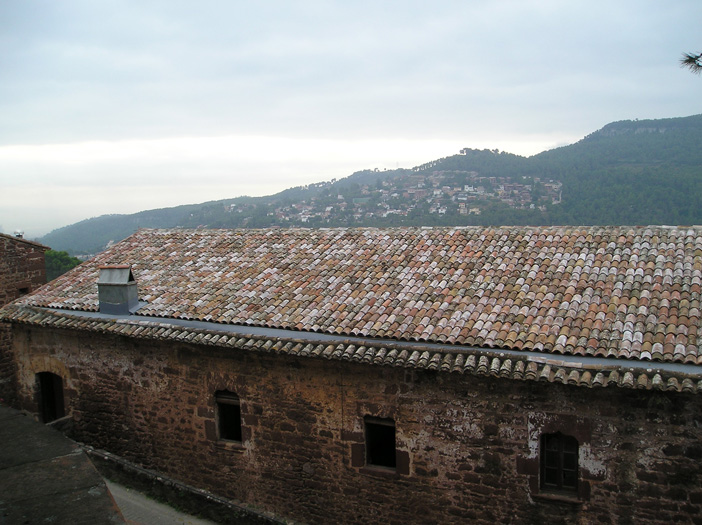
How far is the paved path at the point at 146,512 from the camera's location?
862 centimetres

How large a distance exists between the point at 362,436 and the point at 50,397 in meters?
8.37

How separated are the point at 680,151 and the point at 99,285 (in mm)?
58542

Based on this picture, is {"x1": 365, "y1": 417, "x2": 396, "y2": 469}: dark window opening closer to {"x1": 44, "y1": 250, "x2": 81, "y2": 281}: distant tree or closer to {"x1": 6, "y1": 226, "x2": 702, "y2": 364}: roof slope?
{"x1": 6, "y1": 226, "x2": 702, "y2": 364}: roof slope

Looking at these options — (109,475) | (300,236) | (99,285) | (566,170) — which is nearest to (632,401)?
(300,236)

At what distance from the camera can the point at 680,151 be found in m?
53.6

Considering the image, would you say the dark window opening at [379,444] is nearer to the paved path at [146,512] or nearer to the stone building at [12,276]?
the paved path at [146,512]

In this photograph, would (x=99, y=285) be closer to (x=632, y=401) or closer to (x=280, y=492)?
(x=280, y=492)

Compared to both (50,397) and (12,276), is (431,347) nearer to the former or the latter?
(50,397)

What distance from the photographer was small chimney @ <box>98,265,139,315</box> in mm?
10844

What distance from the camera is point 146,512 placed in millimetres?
8812

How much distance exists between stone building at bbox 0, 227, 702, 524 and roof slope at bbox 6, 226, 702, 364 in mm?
39

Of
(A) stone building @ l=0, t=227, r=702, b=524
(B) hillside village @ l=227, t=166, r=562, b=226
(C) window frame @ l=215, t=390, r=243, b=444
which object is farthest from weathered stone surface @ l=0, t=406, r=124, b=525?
(B) hillside village @ l=227, t=166, r=562, b=226

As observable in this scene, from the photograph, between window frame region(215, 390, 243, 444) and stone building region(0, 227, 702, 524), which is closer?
stone building region(0, 227, 702, 524)

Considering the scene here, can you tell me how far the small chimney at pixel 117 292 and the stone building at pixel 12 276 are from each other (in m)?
5.01
